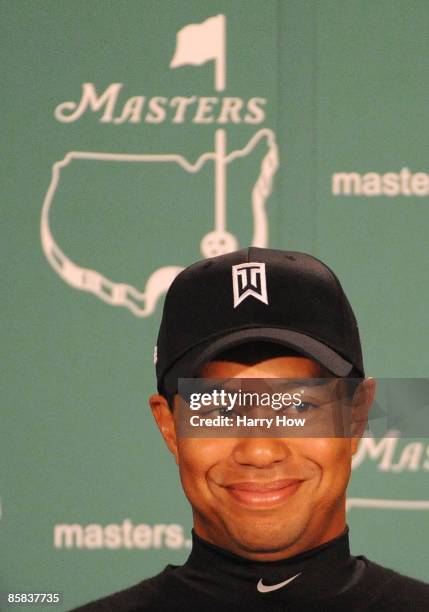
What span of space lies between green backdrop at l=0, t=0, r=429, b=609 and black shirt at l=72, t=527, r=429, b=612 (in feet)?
2.35

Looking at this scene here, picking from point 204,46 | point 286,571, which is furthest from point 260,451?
point 204,46

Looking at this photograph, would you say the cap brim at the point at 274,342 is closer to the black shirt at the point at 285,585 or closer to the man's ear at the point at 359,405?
the man's ear at the point at 359,405

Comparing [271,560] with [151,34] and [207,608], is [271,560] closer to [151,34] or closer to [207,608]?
[207,608]

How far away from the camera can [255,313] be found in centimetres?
108

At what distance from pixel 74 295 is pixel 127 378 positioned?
0.54 ft

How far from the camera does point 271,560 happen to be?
42.3 inches

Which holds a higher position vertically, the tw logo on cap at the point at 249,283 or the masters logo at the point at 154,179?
the masters logo at the point at 154,179

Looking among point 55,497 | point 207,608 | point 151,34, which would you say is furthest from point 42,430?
point 207,608

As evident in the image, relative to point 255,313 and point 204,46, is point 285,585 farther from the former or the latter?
point 204,46

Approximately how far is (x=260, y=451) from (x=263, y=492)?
40mm

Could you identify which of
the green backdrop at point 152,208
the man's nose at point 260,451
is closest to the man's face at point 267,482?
the man's nose at point 260,451

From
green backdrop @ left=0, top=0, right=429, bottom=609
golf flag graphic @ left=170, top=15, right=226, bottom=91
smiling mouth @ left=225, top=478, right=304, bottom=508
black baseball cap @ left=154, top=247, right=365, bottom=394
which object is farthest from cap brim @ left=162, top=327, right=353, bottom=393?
golf flag graphic @ left=170, top=15, right=226, bottom=91

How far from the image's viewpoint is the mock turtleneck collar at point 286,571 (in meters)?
1.08

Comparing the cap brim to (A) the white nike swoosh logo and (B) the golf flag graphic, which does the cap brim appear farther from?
(B) the golf flag graphic
